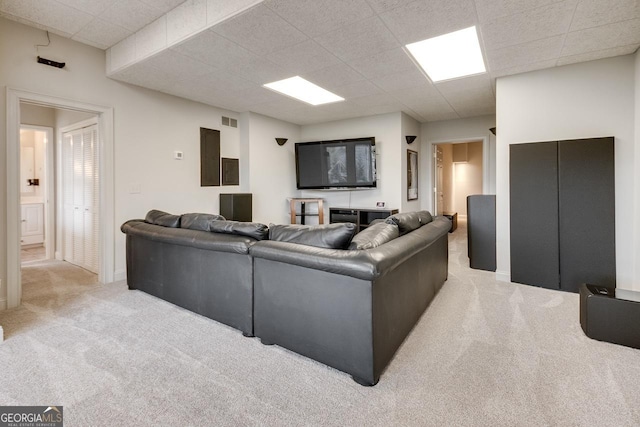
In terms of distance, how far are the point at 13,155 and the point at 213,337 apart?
8.77 feet

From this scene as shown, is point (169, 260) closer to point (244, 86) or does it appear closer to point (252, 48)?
point (252, 48)

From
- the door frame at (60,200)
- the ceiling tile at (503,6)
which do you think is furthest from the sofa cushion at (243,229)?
the door frame at (60,200)

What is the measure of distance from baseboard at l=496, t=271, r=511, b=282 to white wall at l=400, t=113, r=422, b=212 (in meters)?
2.20

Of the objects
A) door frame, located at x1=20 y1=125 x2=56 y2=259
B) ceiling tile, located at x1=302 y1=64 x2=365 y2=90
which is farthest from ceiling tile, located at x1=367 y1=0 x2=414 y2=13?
door frame, located at x1=20 y1=125 x2=56 y2=259

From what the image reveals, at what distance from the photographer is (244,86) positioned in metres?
4.17

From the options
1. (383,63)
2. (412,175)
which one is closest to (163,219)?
(383,63)

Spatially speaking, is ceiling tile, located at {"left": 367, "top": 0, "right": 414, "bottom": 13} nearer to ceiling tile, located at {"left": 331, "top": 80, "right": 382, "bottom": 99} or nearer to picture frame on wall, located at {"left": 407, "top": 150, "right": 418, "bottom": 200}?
ceiling tile, located at {"left": 331, "top": 80, "right": 382, "bottom": 99}

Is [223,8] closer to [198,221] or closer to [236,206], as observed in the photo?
[198,221]

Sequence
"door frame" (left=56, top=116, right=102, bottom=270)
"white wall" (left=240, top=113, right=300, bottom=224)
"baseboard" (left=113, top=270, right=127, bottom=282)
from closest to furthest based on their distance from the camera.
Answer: "baseboard" (left=113, top=270, right=127, bottom=282) → "door frame" (left=56, top=116, right=102, bottom=270) → "white wall" (left=240, top=113, right=300, bottom=224)

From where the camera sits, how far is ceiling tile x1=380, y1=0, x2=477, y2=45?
2.35 metres

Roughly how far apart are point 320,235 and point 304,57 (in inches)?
86.0

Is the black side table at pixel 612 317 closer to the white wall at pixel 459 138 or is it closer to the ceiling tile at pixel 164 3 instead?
the white wall at pixel 459 138

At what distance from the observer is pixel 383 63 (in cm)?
344

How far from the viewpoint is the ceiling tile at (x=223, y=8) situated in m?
2.36
